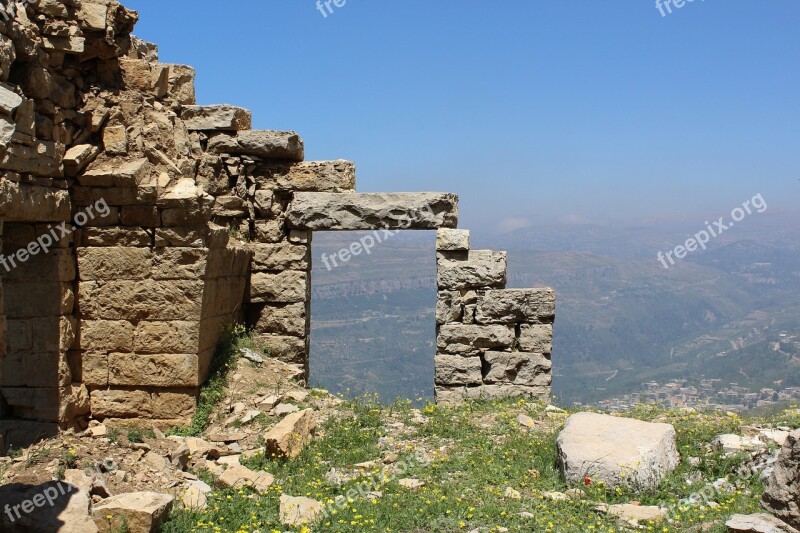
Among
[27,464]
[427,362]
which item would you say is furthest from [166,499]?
[427,362]

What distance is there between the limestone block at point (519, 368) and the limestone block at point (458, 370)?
6.7 inches

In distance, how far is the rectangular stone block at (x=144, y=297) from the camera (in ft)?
27.9

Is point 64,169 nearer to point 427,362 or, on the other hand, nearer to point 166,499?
point 166,499

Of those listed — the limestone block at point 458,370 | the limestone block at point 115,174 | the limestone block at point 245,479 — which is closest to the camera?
the limestone block at point 245,479

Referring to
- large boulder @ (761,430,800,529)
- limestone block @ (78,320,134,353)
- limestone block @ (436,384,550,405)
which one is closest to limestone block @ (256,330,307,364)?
limestone block @ (436,384,550,405)

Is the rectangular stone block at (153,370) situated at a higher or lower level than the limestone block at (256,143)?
lower

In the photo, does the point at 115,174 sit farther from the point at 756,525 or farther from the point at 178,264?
the point at 756,525

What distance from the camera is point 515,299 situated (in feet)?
34.6

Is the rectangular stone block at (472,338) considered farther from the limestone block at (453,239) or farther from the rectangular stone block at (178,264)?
the rectangular stone block at (178,264)

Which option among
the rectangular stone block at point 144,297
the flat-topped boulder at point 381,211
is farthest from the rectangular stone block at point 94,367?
the flat-topped boulder at point 381,211

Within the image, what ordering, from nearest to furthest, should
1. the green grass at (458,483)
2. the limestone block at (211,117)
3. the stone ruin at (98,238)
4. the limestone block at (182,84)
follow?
the green grass at (458,483)
the stone ruin at (98,238)
the limestone block at (182,84)
the limestone block at (211,117)

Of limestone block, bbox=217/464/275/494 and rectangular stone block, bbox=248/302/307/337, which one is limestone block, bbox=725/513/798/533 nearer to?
limestone block, bbox=217/464/275/494

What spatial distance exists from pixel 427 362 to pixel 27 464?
104 meters

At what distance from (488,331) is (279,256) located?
3.20 m
